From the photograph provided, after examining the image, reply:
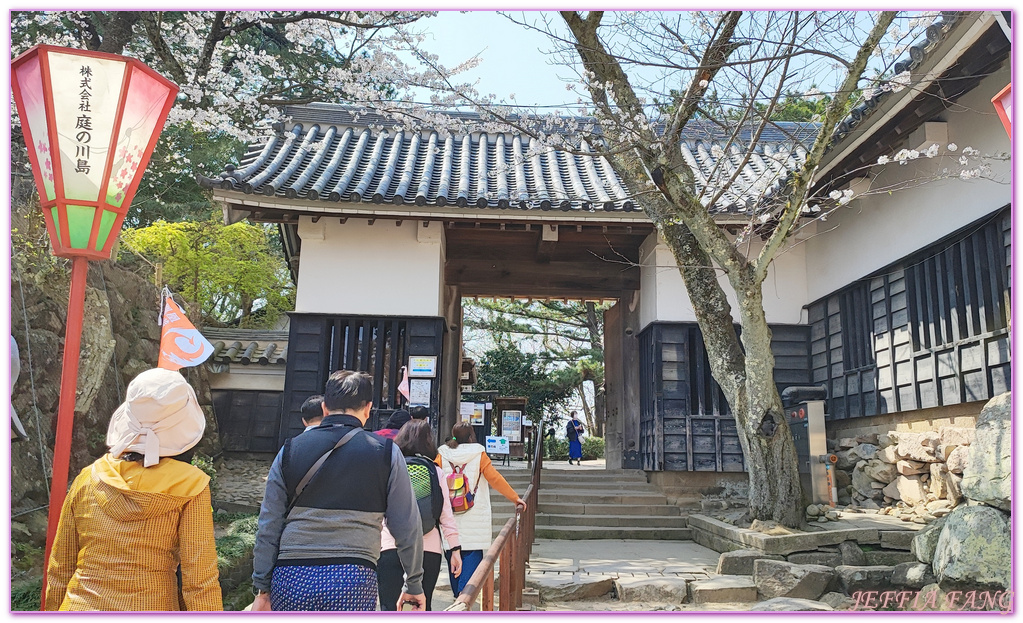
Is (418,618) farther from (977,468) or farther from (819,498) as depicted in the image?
(819,498)

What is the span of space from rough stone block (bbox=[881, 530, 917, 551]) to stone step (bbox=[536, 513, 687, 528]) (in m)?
3.05

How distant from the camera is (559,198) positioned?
1062 centimetres

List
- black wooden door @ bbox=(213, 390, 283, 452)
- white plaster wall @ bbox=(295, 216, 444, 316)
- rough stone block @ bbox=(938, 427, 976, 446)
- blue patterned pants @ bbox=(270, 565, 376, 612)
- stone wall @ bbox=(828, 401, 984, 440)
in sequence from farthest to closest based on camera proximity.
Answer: black wooden door @ bbox=(213, 390, 283, 452) → white plaster wall @ bbox=(295, 216, 444, 316) → stone wall @ bbox=(828, 401, 984, 440) → rough stone block @ bbox=(938, 427, 976, 446) → blue patterned pants @ bbox=(270, 565, 376, 612)

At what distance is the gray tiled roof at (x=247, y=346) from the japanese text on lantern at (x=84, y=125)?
8401 mm

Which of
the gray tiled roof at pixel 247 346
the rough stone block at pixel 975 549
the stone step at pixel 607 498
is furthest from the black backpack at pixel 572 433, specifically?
the rough stone block at pixel 975 549

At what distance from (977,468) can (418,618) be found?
466cm

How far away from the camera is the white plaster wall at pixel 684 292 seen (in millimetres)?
11148

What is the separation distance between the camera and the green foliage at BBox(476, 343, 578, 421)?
72.4 feet

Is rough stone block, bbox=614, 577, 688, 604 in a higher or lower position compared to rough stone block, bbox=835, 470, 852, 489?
lower

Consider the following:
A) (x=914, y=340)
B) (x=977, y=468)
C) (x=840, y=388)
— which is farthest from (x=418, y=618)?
(x=840, y=388)

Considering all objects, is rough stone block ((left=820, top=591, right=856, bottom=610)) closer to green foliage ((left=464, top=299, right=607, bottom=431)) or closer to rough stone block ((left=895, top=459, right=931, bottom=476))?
rough stone block ((left=895, top=459, right=931, bottom=476))

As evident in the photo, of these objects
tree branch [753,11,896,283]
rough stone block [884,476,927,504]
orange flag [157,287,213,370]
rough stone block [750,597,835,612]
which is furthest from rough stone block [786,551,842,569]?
orange flag [157,287,213,370]

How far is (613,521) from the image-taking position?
9836 millimetres

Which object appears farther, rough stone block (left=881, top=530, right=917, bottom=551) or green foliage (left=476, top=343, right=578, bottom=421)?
green foliage (left=476, top=343, right=578, bottom=421)
